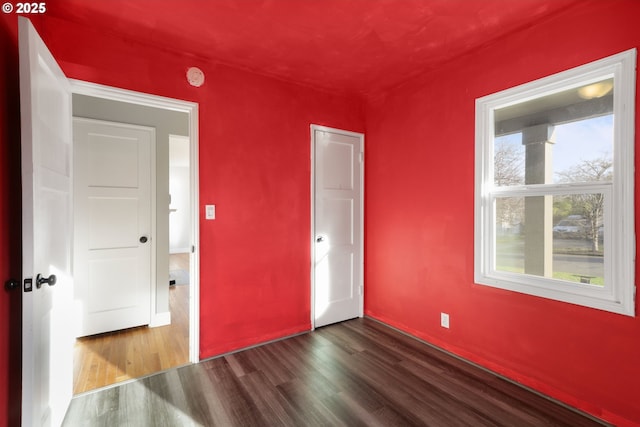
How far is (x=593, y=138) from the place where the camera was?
197cm

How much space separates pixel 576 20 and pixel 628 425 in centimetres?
253

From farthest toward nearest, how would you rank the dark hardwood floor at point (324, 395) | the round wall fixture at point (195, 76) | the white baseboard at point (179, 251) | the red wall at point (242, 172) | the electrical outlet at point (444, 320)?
the white baseboard at point (179, 251) < the electrical outlet at point (444, 320) < the round wall fixture at point (195, 76) < the red wall at point (242, 172) < the dark hardwood floor at point (324, 395)

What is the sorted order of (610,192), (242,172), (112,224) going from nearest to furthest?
(610,192) → (242,172) → (112,224)

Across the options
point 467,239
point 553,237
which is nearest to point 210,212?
point 467,239

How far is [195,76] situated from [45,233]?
1659 mm

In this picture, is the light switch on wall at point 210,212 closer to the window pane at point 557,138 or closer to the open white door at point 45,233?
the open white door at point 45,233

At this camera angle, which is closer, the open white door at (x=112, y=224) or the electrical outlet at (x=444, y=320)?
the electrical outlet at (x=444, y=320)

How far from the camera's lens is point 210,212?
2.64 m

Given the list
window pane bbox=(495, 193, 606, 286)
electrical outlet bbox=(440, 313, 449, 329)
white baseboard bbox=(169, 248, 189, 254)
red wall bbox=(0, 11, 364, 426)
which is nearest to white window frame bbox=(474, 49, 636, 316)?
window pane bbox=(495, 193, 606, 286)

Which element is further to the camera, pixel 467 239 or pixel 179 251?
pixel 179 251

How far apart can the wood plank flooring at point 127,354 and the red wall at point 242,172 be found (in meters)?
0.41

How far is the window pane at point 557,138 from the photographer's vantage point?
1.93 m

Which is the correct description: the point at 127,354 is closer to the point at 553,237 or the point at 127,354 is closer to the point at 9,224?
the point at 9,224

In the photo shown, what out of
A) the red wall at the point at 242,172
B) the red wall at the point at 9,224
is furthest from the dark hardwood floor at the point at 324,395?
the red wall at the point at 9,224
